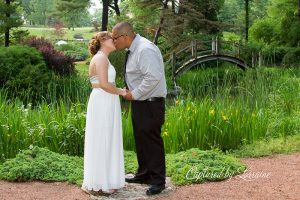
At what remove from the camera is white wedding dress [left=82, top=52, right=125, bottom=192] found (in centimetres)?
539

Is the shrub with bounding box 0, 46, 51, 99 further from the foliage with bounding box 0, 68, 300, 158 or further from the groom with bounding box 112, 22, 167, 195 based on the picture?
the groom with bounding box 112, 22, 167, 195

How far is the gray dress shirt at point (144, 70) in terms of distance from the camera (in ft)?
16.8

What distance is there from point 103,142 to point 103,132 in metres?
0.10

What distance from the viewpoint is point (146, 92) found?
5.16 metres

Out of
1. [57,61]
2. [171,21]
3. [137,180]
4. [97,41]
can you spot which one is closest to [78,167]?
[137,180]

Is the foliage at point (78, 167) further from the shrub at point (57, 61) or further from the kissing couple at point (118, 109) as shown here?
the shrub at point (57, 61)

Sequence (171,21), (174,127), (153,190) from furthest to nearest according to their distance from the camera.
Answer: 1. (171,21)
2. (174,127)
3. (153,190)

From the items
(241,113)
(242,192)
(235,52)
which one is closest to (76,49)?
(235,52)

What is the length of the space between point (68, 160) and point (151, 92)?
199 centimetres

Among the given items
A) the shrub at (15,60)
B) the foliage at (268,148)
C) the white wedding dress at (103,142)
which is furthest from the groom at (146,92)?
the shrub at (15,60)

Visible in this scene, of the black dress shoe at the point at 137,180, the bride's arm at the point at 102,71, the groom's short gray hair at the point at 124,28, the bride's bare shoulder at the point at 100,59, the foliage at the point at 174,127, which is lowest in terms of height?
the black dress shoe at the point at 137,180

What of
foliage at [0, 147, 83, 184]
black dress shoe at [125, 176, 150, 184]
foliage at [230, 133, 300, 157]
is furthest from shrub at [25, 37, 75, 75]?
black dress shoe at [125, 176, 150, 184]

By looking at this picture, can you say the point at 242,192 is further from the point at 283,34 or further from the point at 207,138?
the point at 283,34

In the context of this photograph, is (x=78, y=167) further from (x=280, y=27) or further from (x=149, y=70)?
(x=280, y=27)
